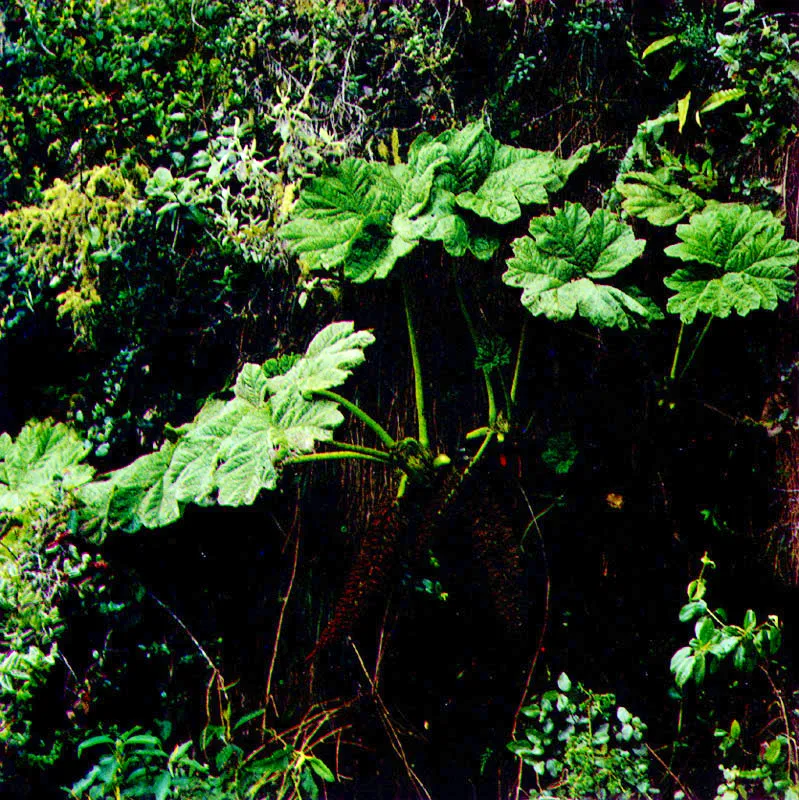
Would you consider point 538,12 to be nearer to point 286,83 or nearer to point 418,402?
point 286,83

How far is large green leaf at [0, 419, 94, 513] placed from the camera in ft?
7.87

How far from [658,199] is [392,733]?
2.01 metres

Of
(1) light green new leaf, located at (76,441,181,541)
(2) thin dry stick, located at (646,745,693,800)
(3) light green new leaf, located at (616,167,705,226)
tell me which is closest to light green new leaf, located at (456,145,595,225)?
(3) light green new leaf, located at (616,167,705,226)

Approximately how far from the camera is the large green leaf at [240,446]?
77.0 inches

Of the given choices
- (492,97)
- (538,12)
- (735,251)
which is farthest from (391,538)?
(538,12)

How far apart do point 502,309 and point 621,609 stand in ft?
3.68

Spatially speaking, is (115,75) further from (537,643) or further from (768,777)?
(768,777)

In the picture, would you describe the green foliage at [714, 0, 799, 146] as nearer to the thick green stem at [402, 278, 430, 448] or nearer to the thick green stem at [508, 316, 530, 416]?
the thick green stem at [508, 316, 530, 416]

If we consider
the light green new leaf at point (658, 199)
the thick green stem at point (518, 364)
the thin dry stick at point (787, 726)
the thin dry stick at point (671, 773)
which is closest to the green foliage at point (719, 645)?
the thin dry stick at point (787, 726)

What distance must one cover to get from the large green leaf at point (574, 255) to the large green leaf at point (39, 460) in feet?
5.24

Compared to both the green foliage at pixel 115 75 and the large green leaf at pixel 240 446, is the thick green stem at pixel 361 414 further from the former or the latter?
the green foliage at pixel 115 75

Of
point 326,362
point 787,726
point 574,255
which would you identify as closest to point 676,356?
point 574,255

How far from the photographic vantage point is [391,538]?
229 centimetres

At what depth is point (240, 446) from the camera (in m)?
1.99
